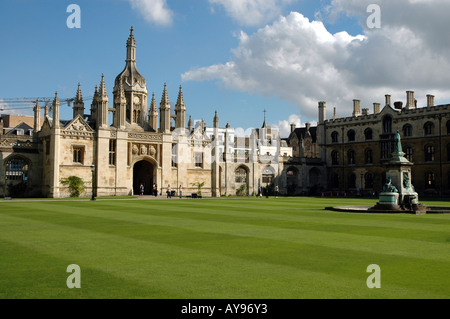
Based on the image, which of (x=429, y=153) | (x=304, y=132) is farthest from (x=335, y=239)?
(x=304, y=132)

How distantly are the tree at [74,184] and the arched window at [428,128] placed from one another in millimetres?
40120

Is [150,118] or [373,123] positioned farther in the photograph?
[373,123]

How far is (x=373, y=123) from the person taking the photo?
62.0 m

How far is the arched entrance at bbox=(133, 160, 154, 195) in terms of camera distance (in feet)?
175

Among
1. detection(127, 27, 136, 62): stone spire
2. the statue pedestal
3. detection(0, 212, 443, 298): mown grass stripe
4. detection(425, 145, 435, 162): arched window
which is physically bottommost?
detection(0, 212, 443, 298): mown grass stripe

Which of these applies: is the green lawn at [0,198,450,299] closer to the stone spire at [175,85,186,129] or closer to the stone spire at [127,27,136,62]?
the stone spire at [175,85,186,129]

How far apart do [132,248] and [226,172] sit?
46718 mm

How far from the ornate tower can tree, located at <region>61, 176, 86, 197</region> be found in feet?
34.3

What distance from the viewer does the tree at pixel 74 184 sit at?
1756 inches

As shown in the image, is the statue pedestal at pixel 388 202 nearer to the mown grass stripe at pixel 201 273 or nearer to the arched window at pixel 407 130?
the mown grass stripe at pixel 201 273

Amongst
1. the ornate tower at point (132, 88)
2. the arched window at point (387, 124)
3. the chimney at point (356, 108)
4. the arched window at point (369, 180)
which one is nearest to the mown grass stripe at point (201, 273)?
the ornate tower at point (132, 88)

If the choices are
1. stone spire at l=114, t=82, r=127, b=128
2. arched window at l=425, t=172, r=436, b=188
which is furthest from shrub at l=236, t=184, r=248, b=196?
arched window at l=425, t=172, r=436, b=188
